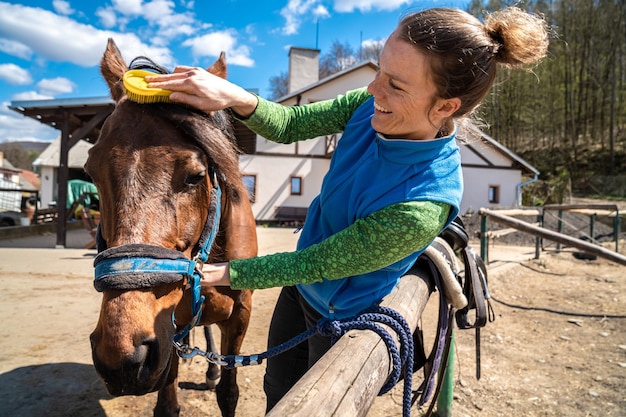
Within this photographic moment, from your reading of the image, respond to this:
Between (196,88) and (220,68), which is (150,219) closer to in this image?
(196,88)

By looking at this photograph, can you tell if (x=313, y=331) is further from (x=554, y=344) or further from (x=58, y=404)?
(x=554, y=344)

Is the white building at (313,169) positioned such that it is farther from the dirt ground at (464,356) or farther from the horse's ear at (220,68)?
the horse's ear at (220,68)

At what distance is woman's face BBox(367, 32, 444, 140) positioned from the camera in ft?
3.86

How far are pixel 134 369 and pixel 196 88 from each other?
931 mm

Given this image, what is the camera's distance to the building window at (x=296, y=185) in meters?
18.4

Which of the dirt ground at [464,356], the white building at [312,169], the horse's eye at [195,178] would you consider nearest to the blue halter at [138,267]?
the horse's eye at [195,178]

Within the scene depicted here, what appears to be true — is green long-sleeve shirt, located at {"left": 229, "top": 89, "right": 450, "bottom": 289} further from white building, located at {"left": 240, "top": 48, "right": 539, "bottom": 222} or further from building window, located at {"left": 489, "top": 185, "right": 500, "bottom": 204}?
building window, located at {"left": 489, "top": 185, "right": 500, "bottom": 204}

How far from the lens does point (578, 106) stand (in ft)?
89.2

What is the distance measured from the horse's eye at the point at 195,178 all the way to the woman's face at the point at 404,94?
2.15ft

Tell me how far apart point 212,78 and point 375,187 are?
0.73 metres

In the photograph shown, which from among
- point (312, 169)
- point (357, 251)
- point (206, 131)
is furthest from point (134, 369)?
point (312, 169)

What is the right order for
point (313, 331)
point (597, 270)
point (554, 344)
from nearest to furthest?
point (313, 331) < point (554, 344) < point (597, 270)

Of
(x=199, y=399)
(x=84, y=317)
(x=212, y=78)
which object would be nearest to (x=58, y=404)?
(x=199, y=399)

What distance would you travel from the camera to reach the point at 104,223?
1.29 m
